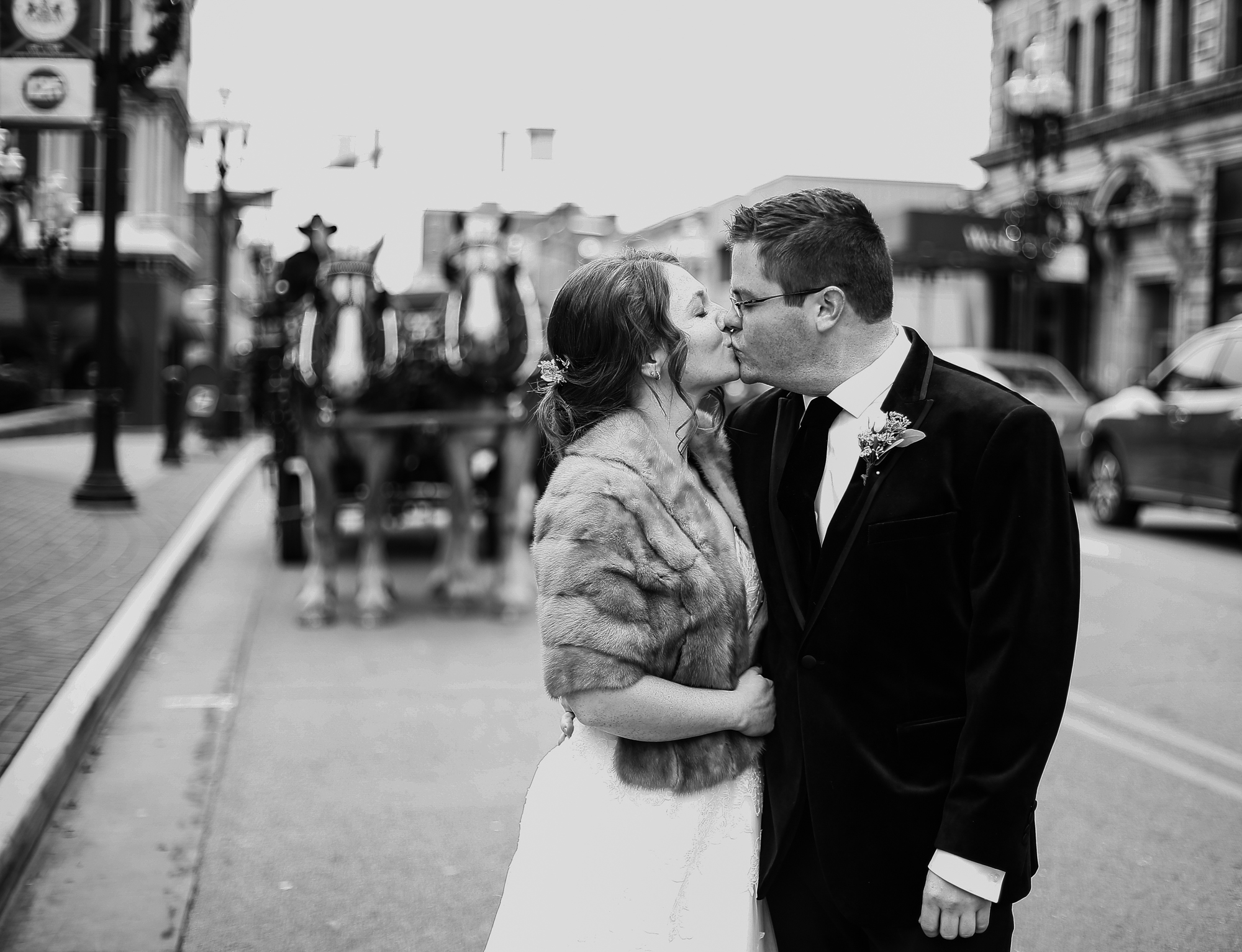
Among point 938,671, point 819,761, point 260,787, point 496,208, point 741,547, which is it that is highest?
point 496,208

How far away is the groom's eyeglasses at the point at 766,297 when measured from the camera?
2457mm

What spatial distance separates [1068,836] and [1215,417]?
28.0 feet

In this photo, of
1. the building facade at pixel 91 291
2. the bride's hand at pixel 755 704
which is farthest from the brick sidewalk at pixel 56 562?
the building facade at pixel 91 291

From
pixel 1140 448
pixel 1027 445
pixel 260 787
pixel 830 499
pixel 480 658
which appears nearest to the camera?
pixel 1027 445

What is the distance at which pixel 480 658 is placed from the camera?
7895 mm

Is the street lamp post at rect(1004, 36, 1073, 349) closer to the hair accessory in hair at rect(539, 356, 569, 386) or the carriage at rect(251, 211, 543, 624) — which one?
the carriage at rect(251, 211, 543, 624)

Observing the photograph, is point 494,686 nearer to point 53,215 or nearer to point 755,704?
point 755,704

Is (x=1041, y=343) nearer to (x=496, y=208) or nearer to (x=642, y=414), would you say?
(x=496, y=208)

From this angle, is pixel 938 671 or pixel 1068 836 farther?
pixel 1068 836

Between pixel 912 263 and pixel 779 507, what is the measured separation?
27.5 metres

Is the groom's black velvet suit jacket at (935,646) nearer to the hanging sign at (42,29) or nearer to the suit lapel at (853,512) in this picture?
the suit lapel at (853,512)

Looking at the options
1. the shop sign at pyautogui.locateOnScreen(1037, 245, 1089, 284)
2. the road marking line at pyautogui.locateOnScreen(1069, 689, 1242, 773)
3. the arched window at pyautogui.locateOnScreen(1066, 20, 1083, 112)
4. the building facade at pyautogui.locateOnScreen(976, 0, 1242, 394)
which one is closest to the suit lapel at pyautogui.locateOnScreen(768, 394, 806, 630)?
the road marking line at pyautogui.locateOnScreen(1069, 689, 1242, 773)

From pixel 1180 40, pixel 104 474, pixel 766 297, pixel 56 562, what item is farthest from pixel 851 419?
pixel 1180 40

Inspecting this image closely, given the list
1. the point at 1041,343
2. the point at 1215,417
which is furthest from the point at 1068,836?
the point at 1041,343
